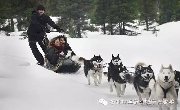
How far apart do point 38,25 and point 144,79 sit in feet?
17.8

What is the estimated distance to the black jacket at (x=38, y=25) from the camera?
538 inches

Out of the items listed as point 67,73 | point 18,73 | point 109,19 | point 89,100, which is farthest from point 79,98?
point 109,19

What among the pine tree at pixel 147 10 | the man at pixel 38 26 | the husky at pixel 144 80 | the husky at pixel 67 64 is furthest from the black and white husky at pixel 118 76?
the pine tree at pixel 147 10

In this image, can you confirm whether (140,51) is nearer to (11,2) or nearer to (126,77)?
(11,2)

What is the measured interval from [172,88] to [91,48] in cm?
1562

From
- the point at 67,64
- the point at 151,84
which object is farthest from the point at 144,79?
the point at 67,64

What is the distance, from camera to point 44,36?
14047mm

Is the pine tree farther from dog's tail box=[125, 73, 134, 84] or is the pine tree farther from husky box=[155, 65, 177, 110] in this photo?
husky box=[155, 65, 177, 110]

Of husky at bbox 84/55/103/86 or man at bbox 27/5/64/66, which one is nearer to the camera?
husky at bbox 84/55/103/86

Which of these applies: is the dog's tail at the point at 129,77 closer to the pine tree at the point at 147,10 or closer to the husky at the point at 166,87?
the husky at the point at 166,87

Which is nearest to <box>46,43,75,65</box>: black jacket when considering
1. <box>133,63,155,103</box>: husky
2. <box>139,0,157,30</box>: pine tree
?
A: <box>133,63,155,103</box>: husky

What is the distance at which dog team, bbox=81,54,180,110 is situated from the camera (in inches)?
326

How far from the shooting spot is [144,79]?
31.4 feet

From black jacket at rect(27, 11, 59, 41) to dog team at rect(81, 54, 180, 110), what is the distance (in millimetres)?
2264
